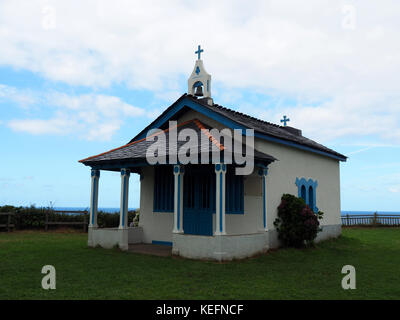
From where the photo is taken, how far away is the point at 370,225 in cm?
2852

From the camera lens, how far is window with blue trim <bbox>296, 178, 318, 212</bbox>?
1524 cm

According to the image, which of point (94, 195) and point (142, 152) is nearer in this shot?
point (142, 152)

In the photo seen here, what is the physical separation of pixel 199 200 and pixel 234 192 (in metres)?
1.31

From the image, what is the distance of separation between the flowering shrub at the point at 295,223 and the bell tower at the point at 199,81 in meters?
5.30

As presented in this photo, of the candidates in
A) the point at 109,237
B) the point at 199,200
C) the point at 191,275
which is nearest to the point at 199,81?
the point at 199,200

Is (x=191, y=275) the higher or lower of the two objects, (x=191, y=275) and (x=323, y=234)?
the lower

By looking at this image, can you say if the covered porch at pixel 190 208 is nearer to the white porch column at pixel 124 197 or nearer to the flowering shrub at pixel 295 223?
the white porch column at pixel 124 197

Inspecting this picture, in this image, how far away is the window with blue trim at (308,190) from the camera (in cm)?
1524

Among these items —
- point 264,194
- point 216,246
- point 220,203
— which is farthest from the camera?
point 264,194

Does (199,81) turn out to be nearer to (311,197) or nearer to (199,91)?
(199,91)

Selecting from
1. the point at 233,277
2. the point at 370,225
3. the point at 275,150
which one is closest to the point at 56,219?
the point at 275,150

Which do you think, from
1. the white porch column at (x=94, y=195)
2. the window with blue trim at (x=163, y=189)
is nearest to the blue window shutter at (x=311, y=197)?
the window with blue trim at (x=163, y=189)

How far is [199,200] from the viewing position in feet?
42.4
